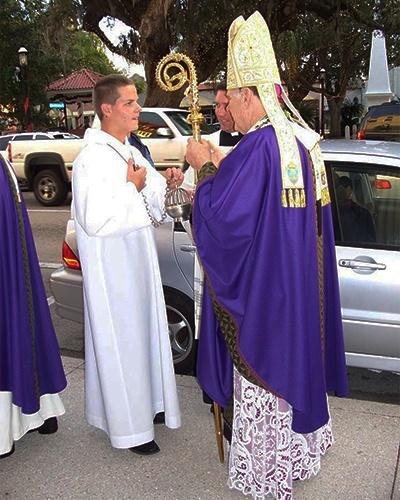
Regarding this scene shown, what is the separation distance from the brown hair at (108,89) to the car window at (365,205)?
1.58 meters

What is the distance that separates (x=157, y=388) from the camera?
3105mm

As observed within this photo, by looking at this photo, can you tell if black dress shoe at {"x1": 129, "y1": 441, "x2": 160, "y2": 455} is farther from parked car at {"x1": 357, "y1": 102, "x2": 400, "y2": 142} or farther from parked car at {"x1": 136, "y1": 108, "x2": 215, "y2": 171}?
parked car at {"x1": 357, "y1": 102, "x2": 400, "y2": 142}

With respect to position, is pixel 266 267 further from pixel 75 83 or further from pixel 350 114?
pixel 350 114

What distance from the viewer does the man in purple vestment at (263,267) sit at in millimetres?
2293

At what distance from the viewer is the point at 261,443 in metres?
2.53

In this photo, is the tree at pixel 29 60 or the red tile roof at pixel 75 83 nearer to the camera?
the tree at pixel 29 60

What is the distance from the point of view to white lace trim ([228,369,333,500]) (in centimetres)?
251

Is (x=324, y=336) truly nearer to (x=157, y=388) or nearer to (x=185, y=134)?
(x=157, y=388)

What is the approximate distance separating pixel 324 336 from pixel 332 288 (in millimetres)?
237

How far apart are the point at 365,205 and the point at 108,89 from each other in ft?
6.31

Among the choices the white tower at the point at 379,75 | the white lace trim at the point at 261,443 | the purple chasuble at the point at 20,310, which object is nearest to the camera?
the white lace trim at the point at 261,443

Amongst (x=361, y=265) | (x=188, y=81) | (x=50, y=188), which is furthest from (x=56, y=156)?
(x=188, y=81)

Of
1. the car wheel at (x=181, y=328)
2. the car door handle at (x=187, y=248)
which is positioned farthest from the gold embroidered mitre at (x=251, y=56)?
the car wheel at (x=181, y=328)

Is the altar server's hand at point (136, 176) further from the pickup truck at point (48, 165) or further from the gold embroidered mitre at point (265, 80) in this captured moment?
the pickup truck at point (48, 165)
